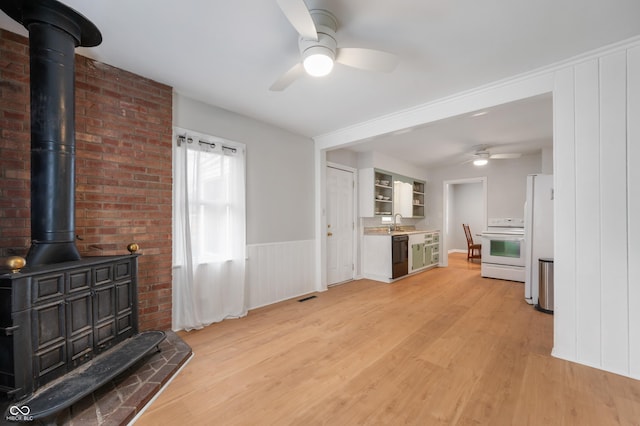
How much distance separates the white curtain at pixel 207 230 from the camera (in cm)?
295

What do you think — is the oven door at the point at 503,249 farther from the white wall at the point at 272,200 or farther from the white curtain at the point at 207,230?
the white curtain at the point at 207,230

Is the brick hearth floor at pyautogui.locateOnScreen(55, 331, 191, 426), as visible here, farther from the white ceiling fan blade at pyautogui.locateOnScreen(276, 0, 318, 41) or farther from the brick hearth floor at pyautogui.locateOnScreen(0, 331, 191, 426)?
the white ceiling fan blade at pyautogui.locateOnScreen(276, 0, 318, 41)

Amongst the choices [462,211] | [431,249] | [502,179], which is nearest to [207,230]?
[431,249]

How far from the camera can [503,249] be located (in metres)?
5.21

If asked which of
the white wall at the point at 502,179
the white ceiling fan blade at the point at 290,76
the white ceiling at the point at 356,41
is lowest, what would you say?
the white wall at the point at 502,179

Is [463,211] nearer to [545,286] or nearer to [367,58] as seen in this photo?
[545,286]

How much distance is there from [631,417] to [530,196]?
2.95 metres

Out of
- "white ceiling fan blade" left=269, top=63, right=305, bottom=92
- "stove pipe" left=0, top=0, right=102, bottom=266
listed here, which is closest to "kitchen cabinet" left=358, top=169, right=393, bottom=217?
"white ceiling fan blade" left=269, top=63, right=305, bottom=92

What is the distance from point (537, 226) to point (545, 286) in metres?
0.85

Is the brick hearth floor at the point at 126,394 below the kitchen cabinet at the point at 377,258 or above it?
below

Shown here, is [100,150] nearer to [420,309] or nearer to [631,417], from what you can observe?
[420,309]

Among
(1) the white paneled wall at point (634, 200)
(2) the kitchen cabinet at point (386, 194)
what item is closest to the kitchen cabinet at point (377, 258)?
(2) the kitchen cabinet at point (386, 194)

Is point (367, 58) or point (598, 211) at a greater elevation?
point (367, 58)

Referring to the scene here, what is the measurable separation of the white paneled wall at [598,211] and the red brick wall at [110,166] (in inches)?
150
